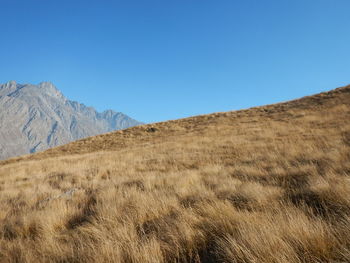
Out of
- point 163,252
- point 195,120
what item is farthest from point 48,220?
point 195,120

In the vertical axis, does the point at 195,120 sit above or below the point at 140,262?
above

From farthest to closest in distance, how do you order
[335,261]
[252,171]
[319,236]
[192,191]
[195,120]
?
[195,120], [252,171], [192,191], [319,236], [335,261]

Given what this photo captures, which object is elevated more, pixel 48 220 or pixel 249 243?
pixel 48 220

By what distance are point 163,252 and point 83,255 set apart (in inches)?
31.2

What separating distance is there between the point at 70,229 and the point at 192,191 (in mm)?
2079

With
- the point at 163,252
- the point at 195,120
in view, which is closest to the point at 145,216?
the point at 163,252

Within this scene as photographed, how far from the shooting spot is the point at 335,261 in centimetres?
146

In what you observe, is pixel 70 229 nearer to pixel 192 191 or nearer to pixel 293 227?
pixel 192 191

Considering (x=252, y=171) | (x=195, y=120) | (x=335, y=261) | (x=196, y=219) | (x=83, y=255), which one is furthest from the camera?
(x=195, y=120)

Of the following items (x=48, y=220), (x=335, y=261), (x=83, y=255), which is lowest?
(x=335, y=261)

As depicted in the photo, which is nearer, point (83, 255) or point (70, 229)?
point (83, 255)

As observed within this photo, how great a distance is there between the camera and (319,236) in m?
1.75

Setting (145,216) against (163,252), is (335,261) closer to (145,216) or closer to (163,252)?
(163,252)

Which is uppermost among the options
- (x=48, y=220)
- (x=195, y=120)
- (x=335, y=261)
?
(x=195, y=120)
